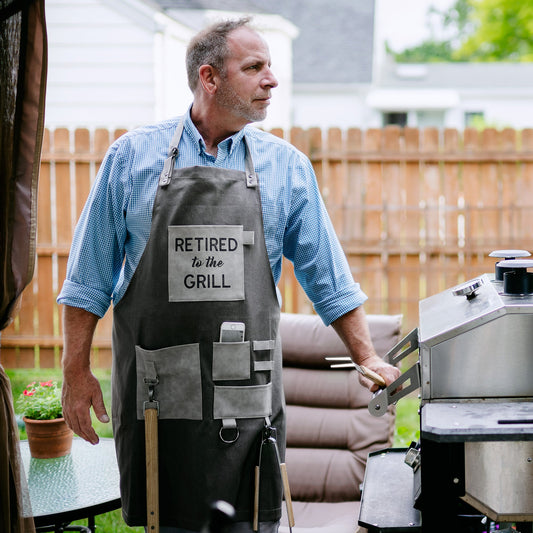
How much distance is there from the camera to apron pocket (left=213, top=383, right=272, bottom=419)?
6.39 ft

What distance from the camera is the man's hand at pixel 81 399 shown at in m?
2.00

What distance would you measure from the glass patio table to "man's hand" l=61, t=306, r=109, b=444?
14.9 inches

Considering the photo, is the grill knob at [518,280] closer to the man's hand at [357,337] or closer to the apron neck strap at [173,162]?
the man's hand at [357,337]

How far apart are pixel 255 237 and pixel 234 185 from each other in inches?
5.5

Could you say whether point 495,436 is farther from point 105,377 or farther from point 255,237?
point 105,377

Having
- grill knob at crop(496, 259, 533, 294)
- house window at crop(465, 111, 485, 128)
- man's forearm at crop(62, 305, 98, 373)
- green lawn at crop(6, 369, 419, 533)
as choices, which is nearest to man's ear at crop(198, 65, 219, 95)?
man's forearm at crop(62, 305, 98, 373)

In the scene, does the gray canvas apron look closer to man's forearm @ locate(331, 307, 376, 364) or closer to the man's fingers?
the man's fingers

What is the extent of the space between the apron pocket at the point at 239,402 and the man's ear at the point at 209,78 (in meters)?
0.76

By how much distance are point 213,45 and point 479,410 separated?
113cm

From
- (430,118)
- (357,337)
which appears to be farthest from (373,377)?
(430,118)

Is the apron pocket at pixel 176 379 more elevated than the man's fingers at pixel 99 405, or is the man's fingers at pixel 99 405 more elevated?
the apron pocket at pixel 176 379

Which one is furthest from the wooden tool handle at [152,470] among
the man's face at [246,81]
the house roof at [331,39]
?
the house roof at [331,39]

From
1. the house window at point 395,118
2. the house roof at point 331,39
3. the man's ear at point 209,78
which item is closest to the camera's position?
the man's ear at point 209,78

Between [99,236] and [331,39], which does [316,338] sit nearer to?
[99,236]
